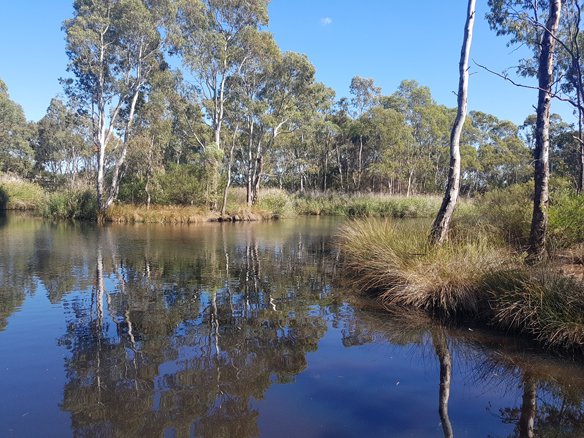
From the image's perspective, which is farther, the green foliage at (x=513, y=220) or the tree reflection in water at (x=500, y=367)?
the green foliage at (x=513, y=220)

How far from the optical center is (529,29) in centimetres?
1277

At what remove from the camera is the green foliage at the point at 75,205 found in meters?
23.2

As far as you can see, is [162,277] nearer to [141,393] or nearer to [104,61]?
[141,393]

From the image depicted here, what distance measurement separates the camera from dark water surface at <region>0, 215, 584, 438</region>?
3.00 m

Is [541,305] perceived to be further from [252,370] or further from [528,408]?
[252,370]

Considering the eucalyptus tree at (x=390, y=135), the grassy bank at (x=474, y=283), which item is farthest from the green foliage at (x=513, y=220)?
the eucalyptus tree at (x=390, y=135)

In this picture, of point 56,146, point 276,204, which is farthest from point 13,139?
point 276,204

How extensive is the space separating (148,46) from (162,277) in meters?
22.5

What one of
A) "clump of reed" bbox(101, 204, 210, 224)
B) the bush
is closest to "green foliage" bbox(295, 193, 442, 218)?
"clump of reed" bbox(101, 204, 210, 224)

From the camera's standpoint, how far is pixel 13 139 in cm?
4497

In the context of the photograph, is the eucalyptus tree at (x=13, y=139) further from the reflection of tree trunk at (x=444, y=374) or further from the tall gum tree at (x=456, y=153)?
the reflection of tree trunk at (x=444, y=374)

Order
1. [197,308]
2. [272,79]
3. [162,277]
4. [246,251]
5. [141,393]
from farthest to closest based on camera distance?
1. [272,79]
2. [246,251]
3. [162,277]
4. [197,308]
5. [141,393]

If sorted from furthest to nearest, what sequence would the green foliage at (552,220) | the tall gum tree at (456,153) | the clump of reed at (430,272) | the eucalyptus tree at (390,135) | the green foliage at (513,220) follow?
the eucalyptus tree at (390,135), the green foliage at (513,220), the green foliage at (552,220), the tall gum tree at (456,153), the clump of reed at (430,272)

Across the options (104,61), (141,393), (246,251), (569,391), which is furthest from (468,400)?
(104,61)
